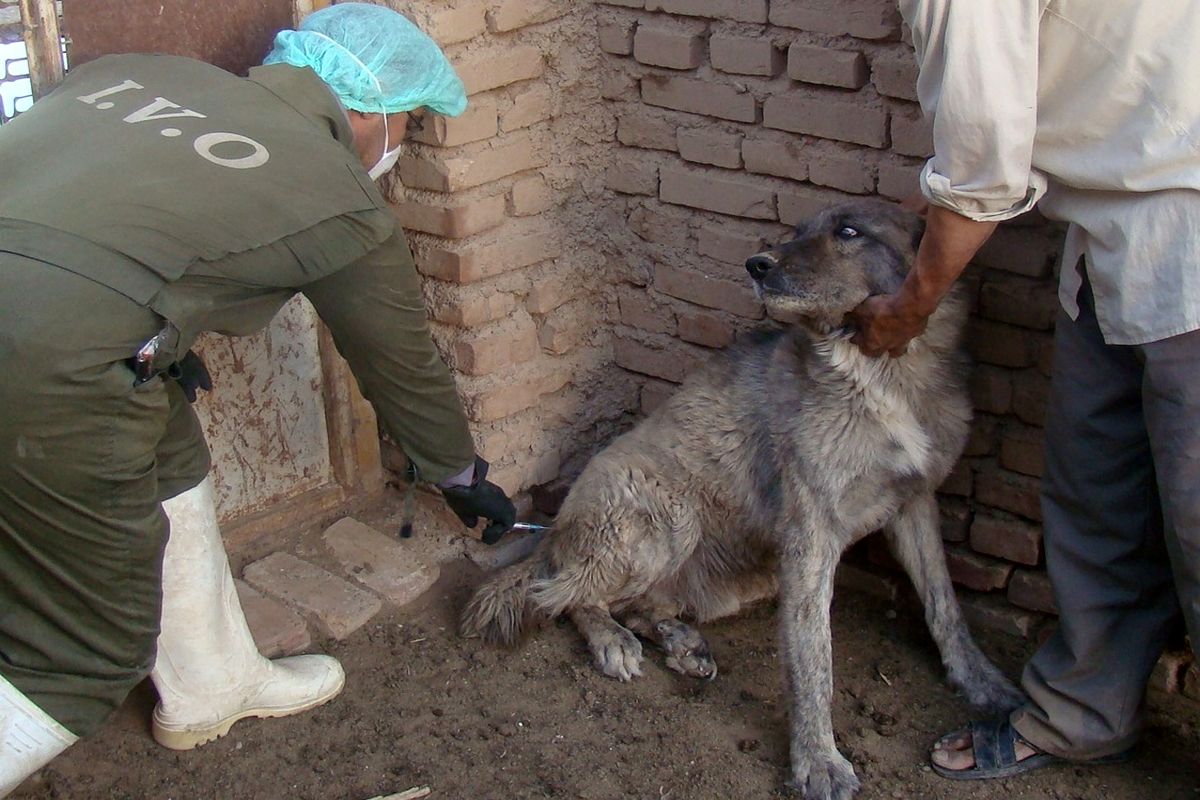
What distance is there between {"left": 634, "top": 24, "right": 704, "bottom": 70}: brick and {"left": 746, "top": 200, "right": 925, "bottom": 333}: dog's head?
32.3 inches

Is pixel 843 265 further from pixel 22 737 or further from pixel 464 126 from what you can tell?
pixel 22 737

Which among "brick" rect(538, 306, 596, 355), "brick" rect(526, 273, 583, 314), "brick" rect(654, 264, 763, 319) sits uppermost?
"brick" rect(654, 264, 763, 319)

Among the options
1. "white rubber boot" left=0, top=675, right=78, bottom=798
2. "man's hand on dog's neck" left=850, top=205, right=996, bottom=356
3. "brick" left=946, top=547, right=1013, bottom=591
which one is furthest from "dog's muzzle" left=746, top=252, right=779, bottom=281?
"white rubber boot" left=0, top=675, right=78, bottom=798

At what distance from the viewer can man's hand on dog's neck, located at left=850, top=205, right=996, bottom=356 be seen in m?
2.67

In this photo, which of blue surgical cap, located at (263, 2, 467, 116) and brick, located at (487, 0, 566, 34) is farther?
brick, located at (487, 0, 566, 34)

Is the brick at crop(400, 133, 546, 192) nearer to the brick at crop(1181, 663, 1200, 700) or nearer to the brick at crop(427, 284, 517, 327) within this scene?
the brick at crop(427, 284, 517, 327)

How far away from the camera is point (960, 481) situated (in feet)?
12.1

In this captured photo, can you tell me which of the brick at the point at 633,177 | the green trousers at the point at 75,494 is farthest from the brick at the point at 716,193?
the green trousers at the point at 75,494

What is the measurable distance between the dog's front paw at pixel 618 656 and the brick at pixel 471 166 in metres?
1.40

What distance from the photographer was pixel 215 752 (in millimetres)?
3346

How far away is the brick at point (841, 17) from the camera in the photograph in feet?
11.0

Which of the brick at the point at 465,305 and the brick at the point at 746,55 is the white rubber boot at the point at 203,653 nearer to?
the brick at the point at 465,305

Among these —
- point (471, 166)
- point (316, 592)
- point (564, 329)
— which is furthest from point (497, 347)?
point (316, 592)

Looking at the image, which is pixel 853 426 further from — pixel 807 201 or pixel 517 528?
pixel 517 528
